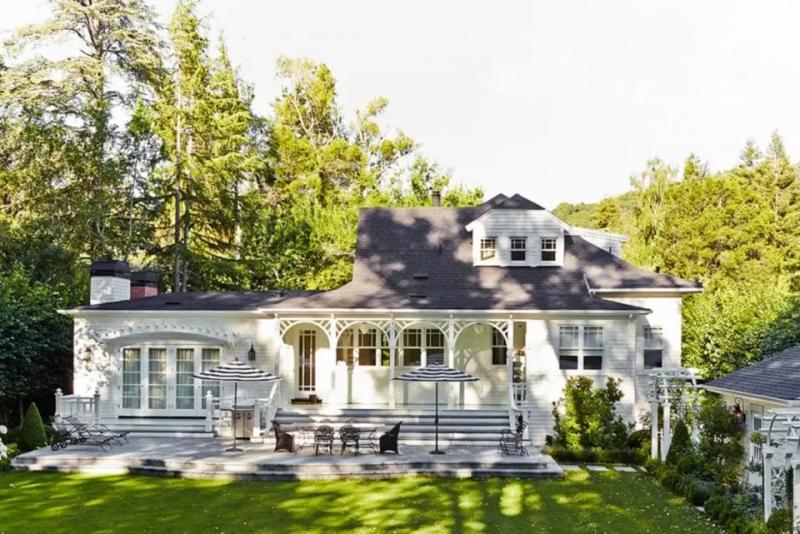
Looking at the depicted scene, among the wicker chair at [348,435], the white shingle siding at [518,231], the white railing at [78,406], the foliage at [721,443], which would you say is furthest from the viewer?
the white shingle siding at [518,231]

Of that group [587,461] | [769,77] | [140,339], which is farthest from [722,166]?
[140,339]

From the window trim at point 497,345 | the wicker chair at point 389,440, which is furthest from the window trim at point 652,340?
the wicker chair at point 389,440

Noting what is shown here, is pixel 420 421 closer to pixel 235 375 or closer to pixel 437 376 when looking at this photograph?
pixel 437 376

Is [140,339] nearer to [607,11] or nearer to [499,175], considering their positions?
[607,11]

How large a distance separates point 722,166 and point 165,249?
3517 cm

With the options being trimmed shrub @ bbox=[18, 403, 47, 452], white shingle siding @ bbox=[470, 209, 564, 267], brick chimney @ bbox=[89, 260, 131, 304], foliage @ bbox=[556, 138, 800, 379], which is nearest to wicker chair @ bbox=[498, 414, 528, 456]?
white shingle siding @ bbox=[470, 209, 564, 267]

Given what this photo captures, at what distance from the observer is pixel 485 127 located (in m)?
41.6

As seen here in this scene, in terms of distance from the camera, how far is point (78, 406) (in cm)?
2378

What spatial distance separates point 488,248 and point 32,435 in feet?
48.6

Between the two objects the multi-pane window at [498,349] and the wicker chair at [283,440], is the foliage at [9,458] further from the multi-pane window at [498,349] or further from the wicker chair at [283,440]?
the multi-pane window at [498,349]

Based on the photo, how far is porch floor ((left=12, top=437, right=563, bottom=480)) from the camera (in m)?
18.5

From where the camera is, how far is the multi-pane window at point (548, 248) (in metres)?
27.3

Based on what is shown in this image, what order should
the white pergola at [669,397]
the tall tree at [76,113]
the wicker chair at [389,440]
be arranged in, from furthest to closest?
the tall tree at [76,113] < the wicker chair at [389,440] < the white pergola at [669,397]

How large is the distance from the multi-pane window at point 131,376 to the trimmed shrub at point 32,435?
312 centimetres
